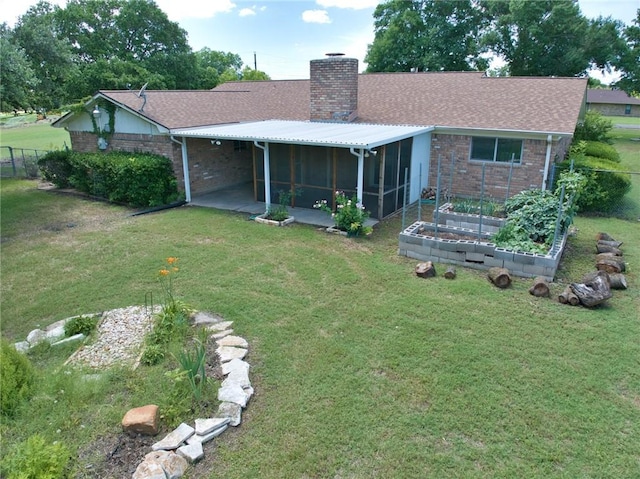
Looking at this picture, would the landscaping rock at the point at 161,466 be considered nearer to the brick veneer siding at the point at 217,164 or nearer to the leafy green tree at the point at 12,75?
the brick veneer siding at the point at 217,164

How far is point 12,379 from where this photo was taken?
471cm

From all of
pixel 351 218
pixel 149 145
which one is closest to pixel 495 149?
pixel 351 218

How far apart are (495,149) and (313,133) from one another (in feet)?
17.5

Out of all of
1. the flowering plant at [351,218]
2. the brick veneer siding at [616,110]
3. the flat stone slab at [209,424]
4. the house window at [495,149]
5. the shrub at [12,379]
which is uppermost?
the brick veneer siding at [616,110]

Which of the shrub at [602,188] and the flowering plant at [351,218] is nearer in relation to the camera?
the flowering plant at [351,218]

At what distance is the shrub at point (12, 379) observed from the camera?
4605 millimetres

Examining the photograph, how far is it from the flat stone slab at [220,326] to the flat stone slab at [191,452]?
2.19m

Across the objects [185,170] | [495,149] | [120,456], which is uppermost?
[495,149]

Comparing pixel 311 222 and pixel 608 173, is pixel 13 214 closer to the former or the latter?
pixel 311 222

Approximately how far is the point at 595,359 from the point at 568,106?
979 cm

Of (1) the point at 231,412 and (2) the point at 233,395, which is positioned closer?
(1) the point at 231,412

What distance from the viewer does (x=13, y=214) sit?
12617mm

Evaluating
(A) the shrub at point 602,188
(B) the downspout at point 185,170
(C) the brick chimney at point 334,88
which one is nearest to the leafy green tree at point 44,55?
(B) the downspout at point 185,170

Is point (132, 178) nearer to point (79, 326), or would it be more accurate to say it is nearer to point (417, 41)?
point (79, 326)
